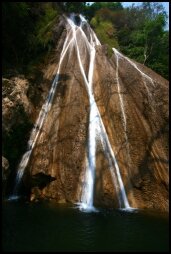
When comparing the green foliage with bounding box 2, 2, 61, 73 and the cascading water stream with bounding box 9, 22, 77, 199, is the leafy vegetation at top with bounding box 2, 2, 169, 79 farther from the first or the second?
the cascading water stream with bounding box 9, 22, 77, 199

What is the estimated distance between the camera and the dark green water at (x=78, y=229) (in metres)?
10.4

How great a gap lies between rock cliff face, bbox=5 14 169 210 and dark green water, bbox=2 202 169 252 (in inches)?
58.5

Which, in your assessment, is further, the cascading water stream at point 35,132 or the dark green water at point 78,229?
the cascading water stream at point 35,132

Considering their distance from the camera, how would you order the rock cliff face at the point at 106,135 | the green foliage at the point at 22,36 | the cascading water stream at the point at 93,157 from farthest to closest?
the green foliage at the point at 22,36 → the rock cliff face at the point at 106,135 → the cascading water stream at the point at 93,157

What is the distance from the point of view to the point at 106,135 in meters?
17.7

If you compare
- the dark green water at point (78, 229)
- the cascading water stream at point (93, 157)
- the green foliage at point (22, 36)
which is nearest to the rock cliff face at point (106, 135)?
the cascading water stream at point (93, 157)

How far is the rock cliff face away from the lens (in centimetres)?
1602

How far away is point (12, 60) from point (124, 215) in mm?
13238

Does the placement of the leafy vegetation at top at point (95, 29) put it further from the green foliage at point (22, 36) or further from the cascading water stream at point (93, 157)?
the cascading water stream at point (93, 157)

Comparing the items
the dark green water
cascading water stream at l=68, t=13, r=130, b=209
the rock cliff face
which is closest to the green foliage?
the rock cliff face

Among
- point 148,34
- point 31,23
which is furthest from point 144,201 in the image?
point 148,34

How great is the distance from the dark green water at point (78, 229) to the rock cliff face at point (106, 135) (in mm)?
1487

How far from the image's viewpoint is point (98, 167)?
54.0ft

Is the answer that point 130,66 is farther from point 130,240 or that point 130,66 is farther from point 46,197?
point 130,240
